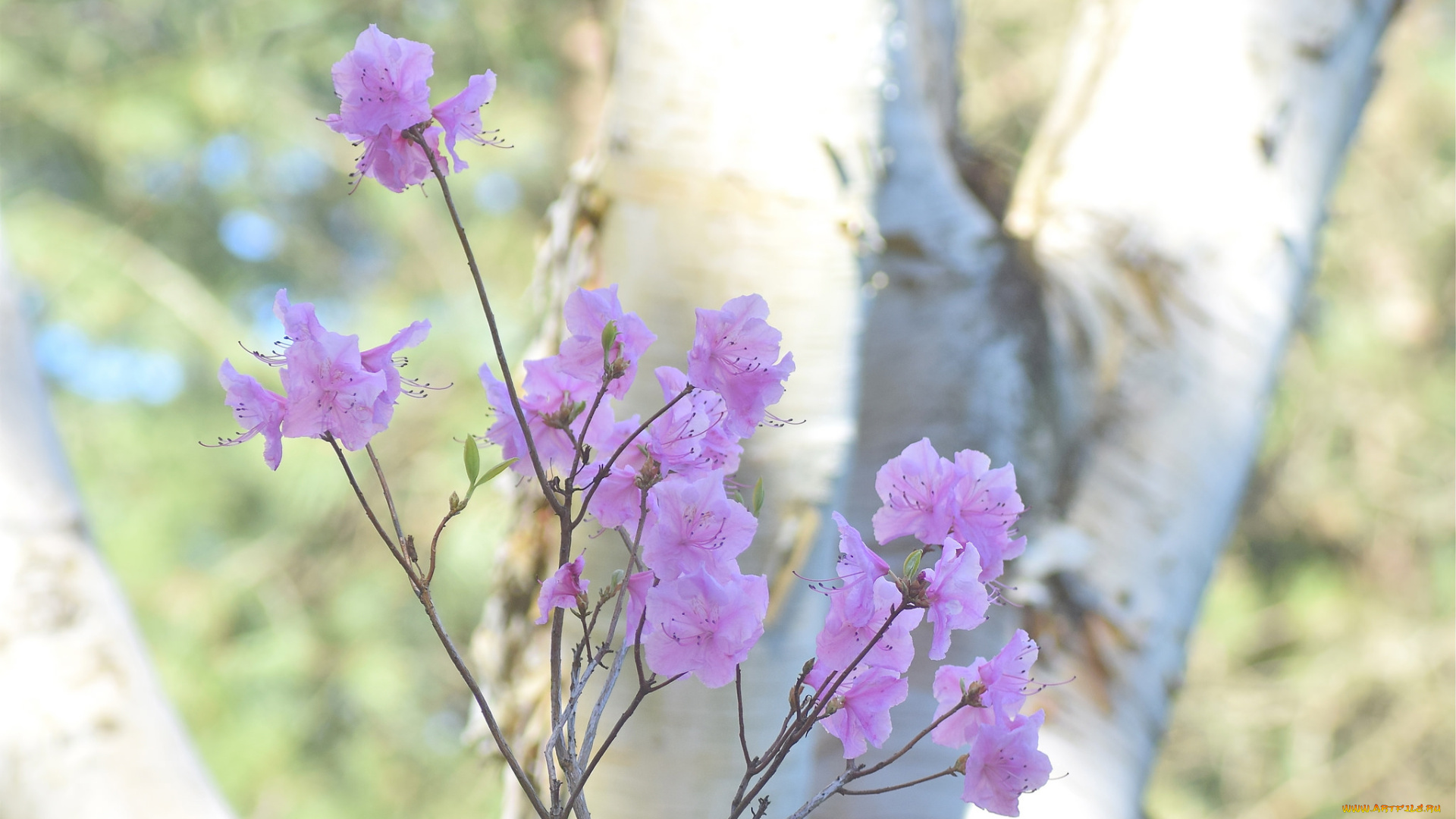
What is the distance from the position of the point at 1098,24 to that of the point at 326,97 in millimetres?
2176

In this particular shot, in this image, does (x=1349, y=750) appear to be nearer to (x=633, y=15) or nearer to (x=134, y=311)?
(x=633, y=15)

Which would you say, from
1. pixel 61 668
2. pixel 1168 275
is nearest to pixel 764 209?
pixel 1168 275

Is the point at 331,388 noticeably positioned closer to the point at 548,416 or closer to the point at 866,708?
the point at 548,416

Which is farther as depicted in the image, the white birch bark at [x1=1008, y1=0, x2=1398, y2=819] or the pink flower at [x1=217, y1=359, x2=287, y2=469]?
the white birch bark at [x1=1008, y1=0, x2=1398, y2=819]

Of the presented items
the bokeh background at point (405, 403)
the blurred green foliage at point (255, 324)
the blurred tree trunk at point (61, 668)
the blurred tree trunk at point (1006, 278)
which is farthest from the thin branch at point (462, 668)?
the blurred green foliage at point (255, 324)

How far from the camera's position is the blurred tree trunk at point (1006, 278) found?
50cm

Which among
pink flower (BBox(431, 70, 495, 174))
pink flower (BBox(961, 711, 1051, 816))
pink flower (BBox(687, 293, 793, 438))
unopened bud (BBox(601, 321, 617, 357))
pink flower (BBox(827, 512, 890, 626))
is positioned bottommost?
pink flower (BBox(961, 711, 1051, 816))

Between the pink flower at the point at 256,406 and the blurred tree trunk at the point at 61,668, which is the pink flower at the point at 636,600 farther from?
the blurred tree trunk at the point at 61,668

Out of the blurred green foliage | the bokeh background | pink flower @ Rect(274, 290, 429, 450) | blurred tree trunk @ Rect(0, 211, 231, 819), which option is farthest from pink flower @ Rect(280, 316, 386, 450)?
the blurred green foliage

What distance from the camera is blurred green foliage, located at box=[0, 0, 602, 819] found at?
2059mm

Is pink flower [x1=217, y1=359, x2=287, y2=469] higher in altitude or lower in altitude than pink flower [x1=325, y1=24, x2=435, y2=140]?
lower

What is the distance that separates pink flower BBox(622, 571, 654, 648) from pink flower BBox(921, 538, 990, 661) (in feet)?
0.27

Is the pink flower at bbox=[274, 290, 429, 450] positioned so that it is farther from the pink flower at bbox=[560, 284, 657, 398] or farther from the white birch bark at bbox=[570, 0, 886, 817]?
the white birch bark at bbox=[570, 0, 886, 817]

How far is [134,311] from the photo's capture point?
2076 millimetres
